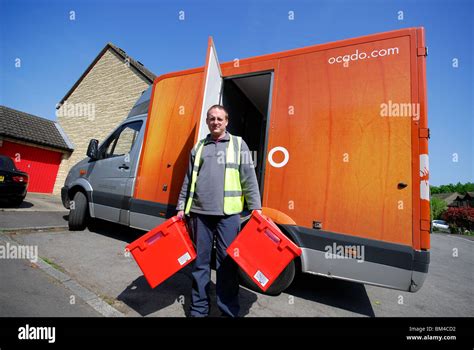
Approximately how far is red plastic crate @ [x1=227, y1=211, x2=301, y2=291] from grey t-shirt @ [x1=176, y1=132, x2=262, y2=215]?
0.24 metres

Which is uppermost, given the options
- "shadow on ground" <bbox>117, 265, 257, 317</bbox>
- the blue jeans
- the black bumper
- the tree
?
the black bumper

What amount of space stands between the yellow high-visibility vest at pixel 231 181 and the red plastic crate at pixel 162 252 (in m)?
0.26

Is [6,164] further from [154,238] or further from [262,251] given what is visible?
[262,251]

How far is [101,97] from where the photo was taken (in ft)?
41.0

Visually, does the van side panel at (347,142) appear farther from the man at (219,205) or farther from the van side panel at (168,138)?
the van side panel at (168,138)

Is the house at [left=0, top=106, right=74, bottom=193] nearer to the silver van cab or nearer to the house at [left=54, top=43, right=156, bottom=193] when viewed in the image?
the house at [left=54, top=43, right=156, bottom=193]

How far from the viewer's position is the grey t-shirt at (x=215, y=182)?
2117 millimetres

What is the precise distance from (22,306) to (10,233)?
9.35 feet

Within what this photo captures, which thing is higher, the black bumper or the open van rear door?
the open van rear door

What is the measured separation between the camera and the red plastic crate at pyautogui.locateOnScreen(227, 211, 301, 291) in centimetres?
187

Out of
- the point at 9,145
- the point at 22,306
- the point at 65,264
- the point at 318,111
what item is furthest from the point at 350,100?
the point at 9,145

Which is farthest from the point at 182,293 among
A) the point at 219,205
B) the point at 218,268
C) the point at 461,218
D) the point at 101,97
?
the point at 461,218

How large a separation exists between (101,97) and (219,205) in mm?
13248

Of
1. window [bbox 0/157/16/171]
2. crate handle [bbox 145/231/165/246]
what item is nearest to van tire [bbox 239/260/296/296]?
crate handle [bbox 145/231/165/246]
